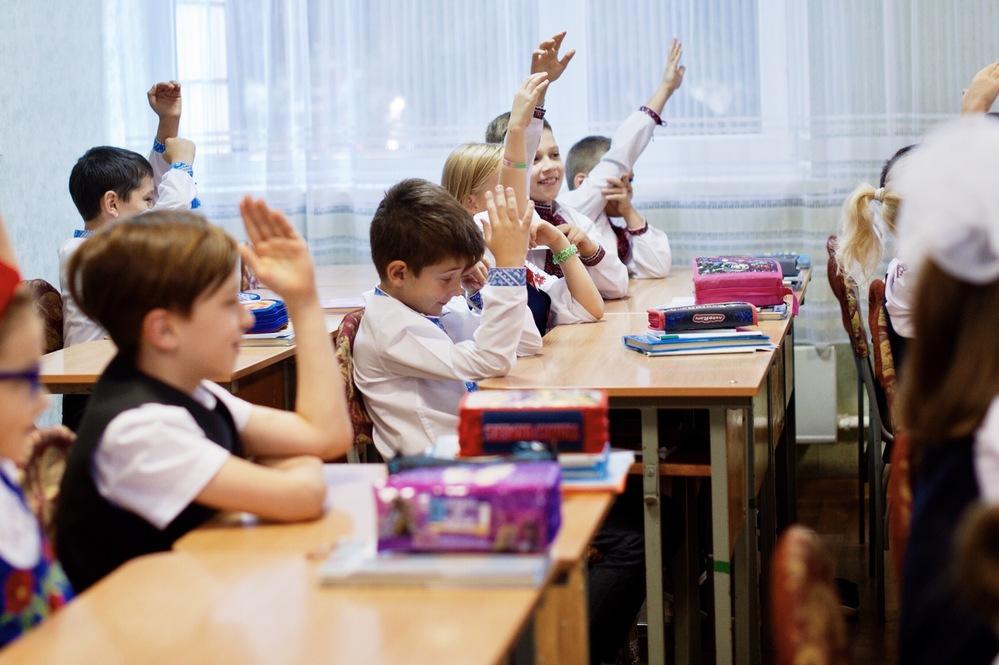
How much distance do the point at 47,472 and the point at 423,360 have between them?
1.02 metres

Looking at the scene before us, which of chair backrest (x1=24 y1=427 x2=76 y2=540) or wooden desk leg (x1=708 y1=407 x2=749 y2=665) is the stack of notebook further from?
chair backrest (x1=24 y1=427 x2=76 y2=540)

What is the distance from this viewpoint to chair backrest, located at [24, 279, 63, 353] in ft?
11.8

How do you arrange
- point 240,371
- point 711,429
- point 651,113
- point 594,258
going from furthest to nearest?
point 651,113, point 594,258, point 240,371, point 711,429

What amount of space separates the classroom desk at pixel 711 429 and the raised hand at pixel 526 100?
1.73 feet

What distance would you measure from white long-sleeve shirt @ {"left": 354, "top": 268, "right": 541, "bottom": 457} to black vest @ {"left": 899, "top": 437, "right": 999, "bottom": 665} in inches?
51.6

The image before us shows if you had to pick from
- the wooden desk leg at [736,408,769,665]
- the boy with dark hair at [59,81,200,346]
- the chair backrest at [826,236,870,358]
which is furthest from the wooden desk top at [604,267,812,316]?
the boy with dark hair at [59,81,200,346]

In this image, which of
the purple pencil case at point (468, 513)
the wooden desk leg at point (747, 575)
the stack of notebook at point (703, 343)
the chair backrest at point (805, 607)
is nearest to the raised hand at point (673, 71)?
the stack of notebook at point (703, 343)

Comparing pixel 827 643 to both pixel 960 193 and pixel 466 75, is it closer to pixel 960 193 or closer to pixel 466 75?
pixel 960 193

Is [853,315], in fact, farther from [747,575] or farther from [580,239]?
[747,575]

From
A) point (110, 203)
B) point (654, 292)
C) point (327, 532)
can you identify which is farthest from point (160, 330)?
point (110, 203)

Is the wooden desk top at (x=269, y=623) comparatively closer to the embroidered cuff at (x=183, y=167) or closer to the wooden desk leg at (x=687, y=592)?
the wooden desk leg at (x=687, y=592)

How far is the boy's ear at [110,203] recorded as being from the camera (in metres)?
4.18

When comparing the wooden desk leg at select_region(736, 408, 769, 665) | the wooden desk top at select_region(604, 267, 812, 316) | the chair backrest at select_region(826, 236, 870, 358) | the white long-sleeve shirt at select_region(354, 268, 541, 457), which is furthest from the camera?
the wooden desk top at select_region(604, 267, 812, 316)

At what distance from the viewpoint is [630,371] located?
8.55 feet
